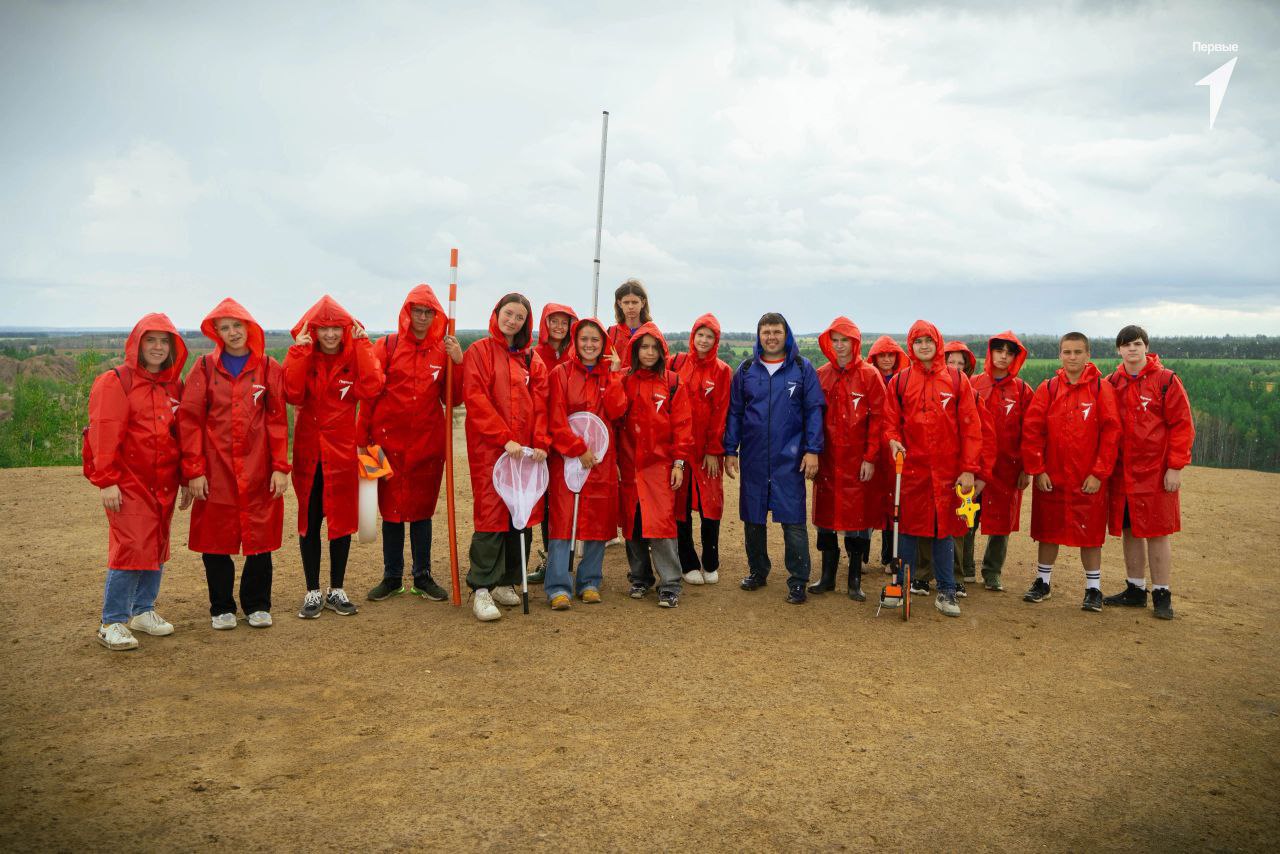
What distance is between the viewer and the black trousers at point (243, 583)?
18.7 feet

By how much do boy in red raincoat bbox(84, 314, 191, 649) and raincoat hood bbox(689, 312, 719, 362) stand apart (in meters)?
3.78

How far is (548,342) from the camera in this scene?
6855mm

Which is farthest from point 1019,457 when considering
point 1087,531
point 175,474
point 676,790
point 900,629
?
point 175,474

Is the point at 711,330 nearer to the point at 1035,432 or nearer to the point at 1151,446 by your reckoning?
the point at 1035,432

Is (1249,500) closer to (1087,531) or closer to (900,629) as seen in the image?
(1087,531)

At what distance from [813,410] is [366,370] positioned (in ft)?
11.2

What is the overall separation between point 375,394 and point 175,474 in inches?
54.3

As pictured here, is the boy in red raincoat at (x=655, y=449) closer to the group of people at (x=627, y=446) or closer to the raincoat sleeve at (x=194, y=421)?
the group of people at (x=627, y=446)

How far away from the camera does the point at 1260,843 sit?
3.42 m

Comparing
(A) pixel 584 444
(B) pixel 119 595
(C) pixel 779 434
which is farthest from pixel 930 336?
(B) pixel 119 595

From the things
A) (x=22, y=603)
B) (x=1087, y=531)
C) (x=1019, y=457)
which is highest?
(x=1019, y=457)

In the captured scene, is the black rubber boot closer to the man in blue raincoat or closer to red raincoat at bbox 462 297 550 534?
the man in blue raincoat

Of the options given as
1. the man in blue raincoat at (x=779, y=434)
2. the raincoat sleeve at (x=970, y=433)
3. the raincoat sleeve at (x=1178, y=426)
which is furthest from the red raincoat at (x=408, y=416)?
the raincoat sleeve at (x=1178, y=426)

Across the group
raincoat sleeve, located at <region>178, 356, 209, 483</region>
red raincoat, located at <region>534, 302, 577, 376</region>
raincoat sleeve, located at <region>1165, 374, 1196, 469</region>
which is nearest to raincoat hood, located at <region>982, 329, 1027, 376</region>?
raincoat sleeve, located at <region>1165, 374, 1196, 469</region>
